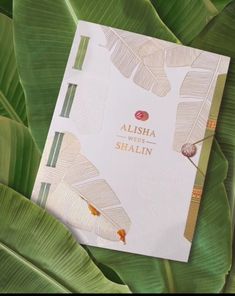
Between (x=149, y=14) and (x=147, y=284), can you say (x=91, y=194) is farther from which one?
(x=149, y=14)

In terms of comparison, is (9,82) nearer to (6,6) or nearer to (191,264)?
(6,6)

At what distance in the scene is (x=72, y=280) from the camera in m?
0.46

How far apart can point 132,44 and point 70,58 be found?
75mm

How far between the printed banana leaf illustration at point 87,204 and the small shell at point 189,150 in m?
0.09

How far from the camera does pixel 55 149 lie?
47cm

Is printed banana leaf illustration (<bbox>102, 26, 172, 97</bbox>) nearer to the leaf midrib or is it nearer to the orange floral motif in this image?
the orange floral motif

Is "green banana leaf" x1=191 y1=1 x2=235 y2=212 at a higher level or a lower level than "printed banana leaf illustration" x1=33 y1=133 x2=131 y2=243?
higher

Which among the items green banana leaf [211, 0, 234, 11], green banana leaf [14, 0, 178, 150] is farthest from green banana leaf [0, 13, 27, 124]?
green banana leaf [211, 0, 234, 11]

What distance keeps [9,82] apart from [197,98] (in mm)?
223

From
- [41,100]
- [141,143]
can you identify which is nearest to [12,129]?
[41,100]

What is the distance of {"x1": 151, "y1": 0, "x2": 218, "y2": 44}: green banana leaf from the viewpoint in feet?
1.64

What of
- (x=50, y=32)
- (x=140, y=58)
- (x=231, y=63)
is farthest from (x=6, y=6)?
(x=231, y=63)

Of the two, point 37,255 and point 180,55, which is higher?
point 180,55

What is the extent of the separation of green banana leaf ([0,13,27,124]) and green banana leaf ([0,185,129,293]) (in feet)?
0.31
